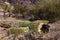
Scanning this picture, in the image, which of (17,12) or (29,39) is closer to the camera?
(29,39)

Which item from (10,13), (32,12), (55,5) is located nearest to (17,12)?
(10,13)

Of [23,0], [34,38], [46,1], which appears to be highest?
[34,38]

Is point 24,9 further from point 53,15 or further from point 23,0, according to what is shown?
point 23,0

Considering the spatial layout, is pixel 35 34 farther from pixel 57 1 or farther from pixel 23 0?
pixel 23 0

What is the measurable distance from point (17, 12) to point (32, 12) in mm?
4756

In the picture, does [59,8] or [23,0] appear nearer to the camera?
[59,8]

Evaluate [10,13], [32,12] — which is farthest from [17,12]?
[32,12]

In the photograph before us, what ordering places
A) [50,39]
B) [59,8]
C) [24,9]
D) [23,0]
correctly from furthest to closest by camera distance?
[23,0] < [24,9] < [59,8] < [50,39]

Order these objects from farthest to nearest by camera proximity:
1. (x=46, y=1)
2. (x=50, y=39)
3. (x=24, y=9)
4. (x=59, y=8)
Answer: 1. (x=24, y=9)
2. (x=46, y=1)
3. (x=59, y=8)
4. (x=50, y=39)

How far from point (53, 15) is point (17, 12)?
9299 mm

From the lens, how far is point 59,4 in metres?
25.7

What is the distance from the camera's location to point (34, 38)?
1213 centimetres

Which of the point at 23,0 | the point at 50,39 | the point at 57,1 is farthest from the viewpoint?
the point at 23,0

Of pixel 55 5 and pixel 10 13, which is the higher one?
pixel 55 5
